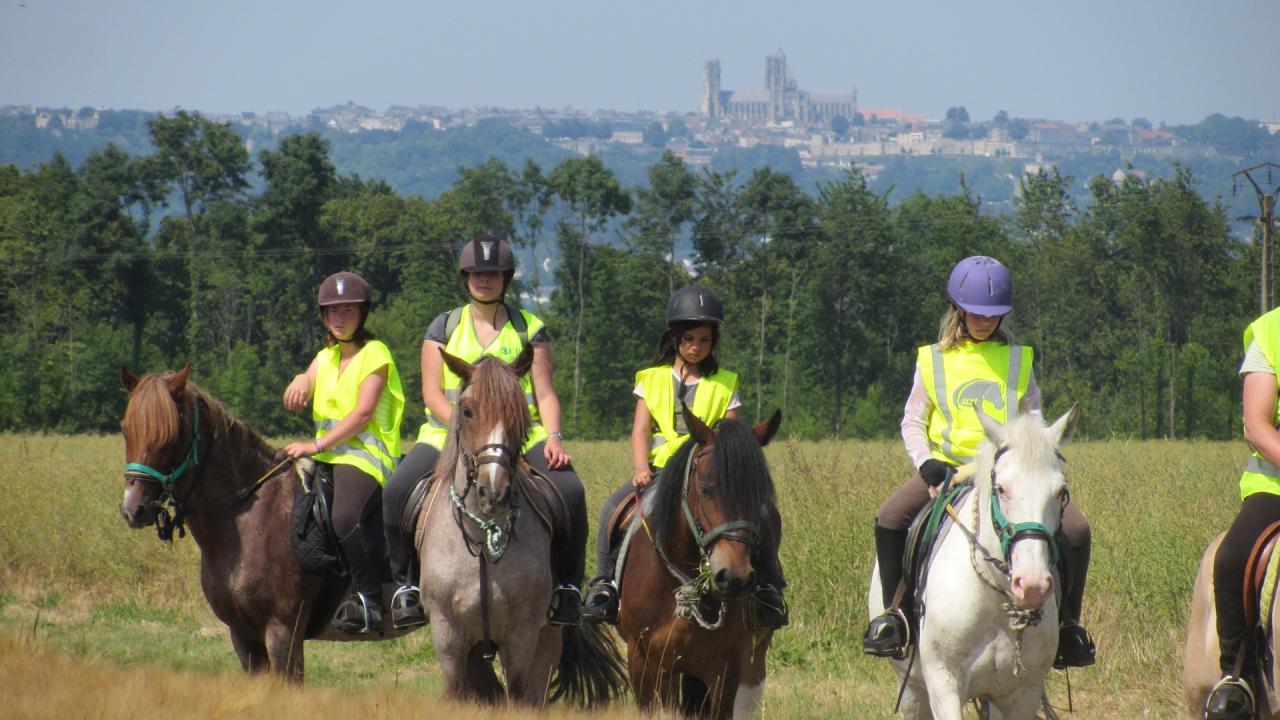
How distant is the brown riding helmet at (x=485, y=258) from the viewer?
315 inches

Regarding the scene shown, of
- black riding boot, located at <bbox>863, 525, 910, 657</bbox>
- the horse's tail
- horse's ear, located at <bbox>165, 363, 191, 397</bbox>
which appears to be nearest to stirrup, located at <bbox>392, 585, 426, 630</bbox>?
the horse's tail

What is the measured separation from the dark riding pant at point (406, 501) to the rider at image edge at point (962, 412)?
6.03 ft

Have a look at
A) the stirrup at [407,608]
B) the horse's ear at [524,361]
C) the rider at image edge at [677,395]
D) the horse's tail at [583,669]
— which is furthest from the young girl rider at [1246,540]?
the stirrup at [407,608]

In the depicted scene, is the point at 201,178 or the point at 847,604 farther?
the point at 201,178

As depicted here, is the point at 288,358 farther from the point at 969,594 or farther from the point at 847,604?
the point at 969,594

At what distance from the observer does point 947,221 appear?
65.1 meters

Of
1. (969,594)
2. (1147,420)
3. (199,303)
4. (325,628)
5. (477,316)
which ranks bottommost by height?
(1147,420)

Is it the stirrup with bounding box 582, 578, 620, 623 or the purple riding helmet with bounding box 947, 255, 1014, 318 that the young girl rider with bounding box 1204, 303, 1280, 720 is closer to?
the purple riding helmet with bounding box 947, 255, 1014, 318

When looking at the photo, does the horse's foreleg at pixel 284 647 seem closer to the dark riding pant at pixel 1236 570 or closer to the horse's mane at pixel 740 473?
the horse's mane at pixel 740 473

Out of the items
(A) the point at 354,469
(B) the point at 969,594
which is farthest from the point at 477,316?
(B) the point at 969,594

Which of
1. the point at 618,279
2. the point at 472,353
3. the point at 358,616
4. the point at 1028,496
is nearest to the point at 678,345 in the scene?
the point at 472,353

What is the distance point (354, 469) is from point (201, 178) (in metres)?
65.0

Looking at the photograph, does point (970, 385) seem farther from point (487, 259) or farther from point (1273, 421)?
point (487, 259)

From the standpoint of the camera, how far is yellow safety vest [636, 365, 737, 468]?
7887 millimetres
